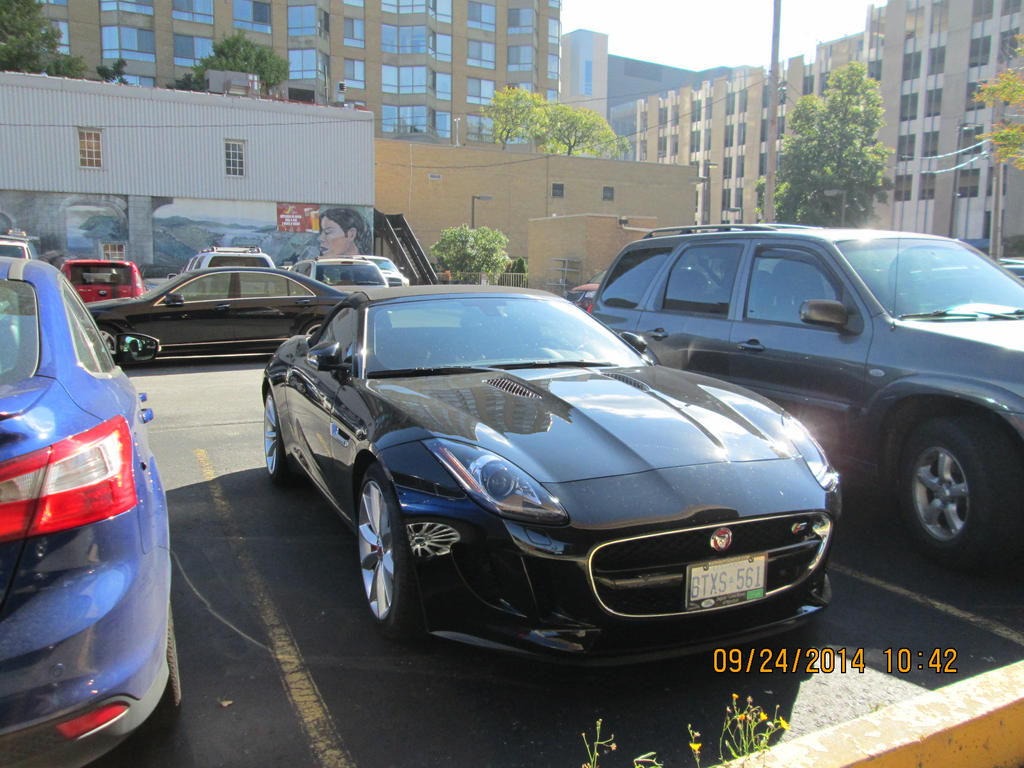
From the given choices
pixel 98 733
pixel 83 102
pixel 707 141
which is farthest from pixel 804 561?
pixel 707 141

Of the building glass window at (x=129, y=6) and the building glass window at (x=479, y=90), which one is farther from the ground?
the building glass window at (x=129, y=6)

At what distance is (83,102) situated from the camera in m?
28.9

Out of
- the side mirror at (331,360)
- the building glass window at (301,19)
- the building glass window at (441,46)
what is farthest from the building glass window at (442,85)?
the side mirror at (331,360)

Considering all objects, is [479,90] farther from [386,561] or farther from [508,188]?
[386,561]

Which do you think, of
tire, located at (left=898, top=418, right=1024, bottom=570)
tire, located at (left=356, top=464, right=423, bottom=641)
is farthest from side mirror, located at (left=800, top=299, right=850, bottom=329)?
tire, located at (left=356, top=464, right=423, bottom=641)

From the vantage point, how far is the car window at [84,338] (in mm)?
2787

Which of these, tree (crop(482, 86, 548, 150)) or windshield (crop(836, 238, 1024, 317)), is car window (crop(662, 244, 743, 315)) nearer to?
windshield (crop(836, 238, 1024, 317))

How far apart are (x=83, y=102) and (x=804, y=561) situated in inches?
1274

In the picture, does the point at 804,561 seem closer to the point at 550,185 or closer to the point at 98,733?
the point at 98,733

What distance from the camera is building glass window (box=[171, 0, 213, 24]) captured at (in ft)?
174

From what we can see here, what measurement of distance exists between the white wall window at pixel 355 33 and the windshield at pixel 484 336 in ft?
200

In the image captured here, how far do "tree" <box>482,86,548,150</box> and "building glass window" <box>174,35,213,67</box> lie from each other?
20.1 m

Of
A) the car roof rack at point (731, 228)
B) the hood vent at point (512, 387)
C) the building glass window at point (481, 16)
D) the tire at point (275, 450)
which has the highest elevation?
the building glass window at point (481, 16)

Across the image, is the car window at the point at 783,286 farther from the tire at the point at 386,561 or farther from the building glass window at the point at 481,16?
the building glass window at the point at 481,16
